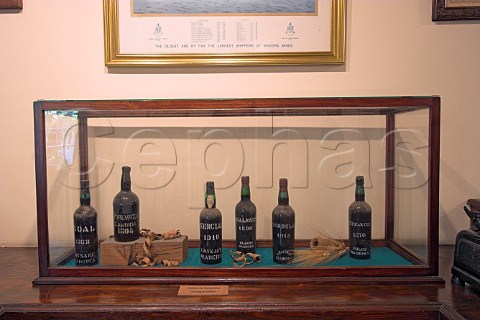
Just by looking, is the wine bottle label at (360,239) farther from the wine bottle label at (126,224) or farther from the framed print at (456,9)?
the framed print at (456,9)

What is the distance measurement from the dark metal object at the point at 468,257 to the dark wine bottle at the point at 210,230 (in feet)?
1.99

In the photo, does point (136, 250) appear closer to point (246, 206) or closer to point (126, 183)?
point (126, 183)

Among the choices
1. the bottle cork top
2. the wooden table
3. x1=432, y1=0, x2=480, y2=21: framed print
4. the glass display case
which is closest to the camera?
the wooden table

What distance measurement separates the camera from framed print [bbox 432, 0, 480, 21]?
57.2 inches

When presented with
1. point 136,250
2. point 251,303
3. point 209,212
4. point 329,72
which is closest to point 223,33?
point 329,72

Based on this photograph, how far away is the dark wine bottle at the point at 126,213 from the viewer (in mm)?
1186


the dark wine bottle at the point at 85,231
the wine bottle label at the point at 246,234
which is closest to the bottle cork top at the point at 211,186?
the wine bottle label at the point at 246,234

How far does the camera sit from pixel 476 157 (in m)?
1.49

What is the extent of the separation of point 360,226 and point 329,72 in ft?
1.84

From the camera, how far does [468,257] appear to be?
1.05 metres

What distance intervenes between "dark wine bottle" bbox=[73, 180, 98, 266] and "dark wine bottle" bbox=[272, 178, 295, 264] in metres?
0.48

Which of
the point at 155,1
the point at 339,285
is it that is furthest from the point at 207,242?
the point at 155,1

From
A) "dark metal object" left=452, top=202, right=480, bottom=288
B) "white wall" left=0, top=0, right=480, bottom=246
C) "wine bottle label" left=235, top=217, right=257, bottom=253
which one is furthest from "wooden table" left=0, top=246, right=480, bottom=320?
"white wall" left=0, top=0, right=480, bottom=246

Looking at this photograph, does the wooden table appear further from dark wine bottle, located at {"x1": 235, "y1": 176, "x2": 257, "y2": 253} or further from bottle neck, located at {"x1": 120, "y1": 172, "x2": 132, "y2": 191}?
bottle neck, located at {"x1": 120, "y1": 172, "x2": 132, "y2": 191}
